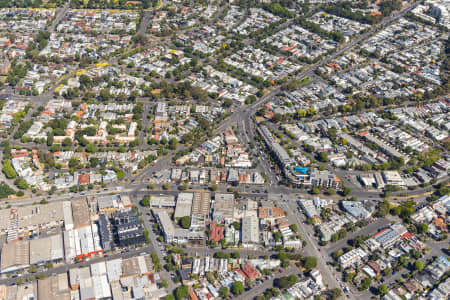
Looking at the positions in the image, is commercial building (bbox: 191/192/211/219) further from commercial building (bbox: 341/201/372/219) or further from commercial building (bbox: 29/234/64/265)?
commercial building (bbox: 341/201/372/219)

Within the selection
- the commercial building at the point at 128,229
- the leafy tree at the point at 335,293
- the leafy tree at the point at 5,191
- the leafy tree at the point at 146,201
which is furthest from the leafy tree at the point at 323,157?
the leafy tree at the point at 5,191

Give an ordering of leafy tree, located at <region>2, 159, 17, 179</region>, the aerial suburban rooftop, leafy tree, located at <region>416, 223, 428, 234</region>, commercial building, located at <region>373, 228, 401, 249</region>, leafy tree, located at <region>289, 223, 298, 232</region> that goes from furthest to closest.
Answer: leafy tree, located at <region>2, 159, 17, 179</region> → leafy tree, located at <region>416, 223, 428, 234</region> → leafy tree, located at <region>289, 223, 298, 232</region> → commercial building, located at <region>373, 228, 401, 249</region> → the aerial suburban rooftop

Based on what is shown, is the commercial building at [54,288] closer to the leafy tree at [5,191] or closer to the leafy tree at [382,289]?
the leafy tree at [5,191]

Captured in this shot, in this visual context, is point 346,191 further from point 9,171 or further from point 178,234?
point 9,171

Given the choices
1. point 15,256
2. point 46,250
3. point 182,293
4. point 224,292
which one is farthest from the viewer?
point 46,250

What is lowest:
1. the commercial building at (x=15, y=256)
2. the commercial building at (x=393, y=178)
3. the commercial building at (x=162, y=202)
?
the commercial building at (x=15, y=256)

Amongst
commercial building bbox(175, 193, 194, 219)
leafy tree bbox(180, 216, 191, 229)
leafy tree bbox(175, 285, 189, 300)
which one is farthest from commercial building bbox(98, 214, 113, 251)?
leafy tree bbox(175, 285, 189, 300)

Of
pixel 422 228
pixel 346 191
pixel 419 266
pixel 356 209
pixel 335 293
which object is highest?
pixel 422 228

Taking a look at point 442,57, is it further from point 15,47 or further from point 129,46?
point 15,47

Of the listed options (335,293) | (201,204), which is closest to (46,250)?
(201,204)

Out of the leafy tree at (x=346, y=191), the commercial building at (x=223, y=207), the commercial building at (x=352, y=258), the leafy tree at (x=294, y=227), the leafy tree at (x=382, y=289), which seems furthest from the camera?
the leafy tree at (x=346, y=191)

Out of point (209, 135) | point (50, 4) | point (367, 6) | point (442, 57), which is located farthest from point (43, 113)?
point (367, 6)
